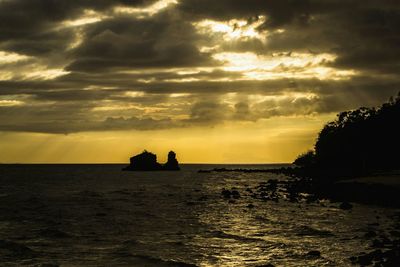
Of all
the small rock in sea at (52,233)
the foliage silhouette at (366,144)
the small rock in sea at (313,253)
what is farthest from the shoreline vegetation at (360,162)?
the small rock in sea at (52,233)

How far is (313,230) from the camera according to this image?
1442 inches

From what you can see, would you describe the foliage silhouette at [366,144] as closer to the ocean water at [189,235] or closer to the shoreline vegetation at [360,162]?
the shoreline vegetation at [360,162]

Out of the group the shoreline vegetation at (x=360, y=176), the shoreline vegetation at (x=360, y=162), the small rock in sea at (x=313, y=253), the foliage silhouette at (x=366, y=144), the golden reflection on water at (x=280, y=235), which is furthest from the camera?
the foliage silhouette at (x=366, y=144)

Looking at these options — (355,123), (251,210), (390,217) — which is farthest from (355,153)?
(390,217)

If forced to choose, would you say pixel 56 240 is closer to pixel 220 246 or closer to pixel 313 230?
pixel 220 246

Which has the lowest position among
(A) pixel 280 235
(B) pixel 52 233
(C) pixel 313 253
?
(B) pixel 52 233

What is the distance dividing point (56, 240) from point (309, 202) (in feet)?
114

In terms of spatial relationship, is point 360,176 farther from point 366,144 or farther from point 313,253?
point 313,253

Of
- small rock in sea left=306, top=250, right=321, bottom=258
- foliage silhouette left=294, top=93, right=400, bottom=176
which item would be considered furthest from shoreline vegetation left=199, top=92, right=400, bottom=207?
small rock in sea left=306, top=250, right=321, bottom=258

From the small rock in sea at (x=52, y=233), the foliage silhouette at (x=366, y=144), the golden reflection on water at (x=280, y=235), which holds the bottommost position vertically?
the small rock in sea at (x=52, y=233)

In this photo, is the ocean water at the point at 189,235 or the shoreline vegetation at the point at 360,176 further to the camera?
the shoreline vegetation at the point at 360,176

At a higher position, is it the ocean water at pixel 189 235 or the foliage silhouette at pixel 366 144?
the foliage silhouette at pixel 366 144

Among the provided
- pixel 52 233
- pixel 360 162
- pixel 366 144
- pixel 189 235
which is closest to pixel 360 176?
pixel 366 144

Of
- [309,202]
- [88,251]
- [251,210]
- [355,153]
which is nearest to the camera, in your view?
[88,251]
